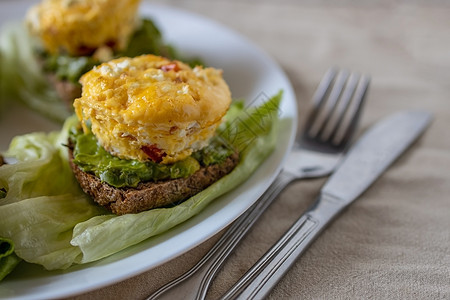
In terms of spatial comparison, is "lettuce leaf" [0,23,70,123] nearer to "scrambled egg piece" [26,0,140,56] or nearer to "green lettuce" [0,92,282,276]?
"scrambled egg piece" [26,0,140,56]

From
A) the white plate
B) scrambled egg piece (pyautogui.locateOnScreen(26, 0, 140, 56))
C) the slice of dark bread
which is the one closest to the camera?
the white plate

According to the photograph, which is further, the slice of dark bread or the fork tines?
the fork tines

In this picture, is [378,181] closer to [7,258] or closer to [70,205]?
[70,205]

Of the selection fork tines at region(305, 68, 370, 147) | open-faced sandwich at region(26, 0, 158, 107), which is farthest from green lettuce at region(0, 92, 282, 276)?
open-faced sandwich at region(26, 0, 158, 107)

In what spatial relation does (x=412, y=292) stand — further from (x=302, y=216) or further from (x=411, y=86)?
(x=411, y=86)

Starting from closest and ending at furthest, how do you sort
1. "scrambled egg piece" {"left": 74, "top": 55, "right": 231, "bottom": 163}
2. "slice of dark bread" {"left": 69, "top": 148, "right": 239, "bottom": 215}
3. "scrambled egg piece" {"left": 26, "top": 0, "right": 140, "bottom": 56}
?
"scrambled egg piece" {"left": 74, "top": 55, "right": 231, "bottom": 163}, "slice of dark bread" {"left": 69, "top": 148, "right": 239, "bottom": 215}, "scrambled egg piece" {"left": 26, "top": 0, "right": 140, "bottom": 56}

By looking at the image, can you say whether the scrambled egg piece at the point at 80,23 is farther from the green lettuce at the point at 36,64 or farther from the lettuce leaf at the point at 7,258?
the lettuce leaf at the point at 7,258

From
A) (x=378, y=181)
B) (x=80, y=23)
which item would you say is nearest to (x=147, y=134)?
(x=378, y=181)

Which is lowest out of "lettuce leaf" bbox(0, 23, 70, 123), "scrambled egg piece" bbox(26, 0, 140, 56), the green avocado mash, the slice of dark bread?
"lettuce leaf" bbox(0, 23, 70, 123)
